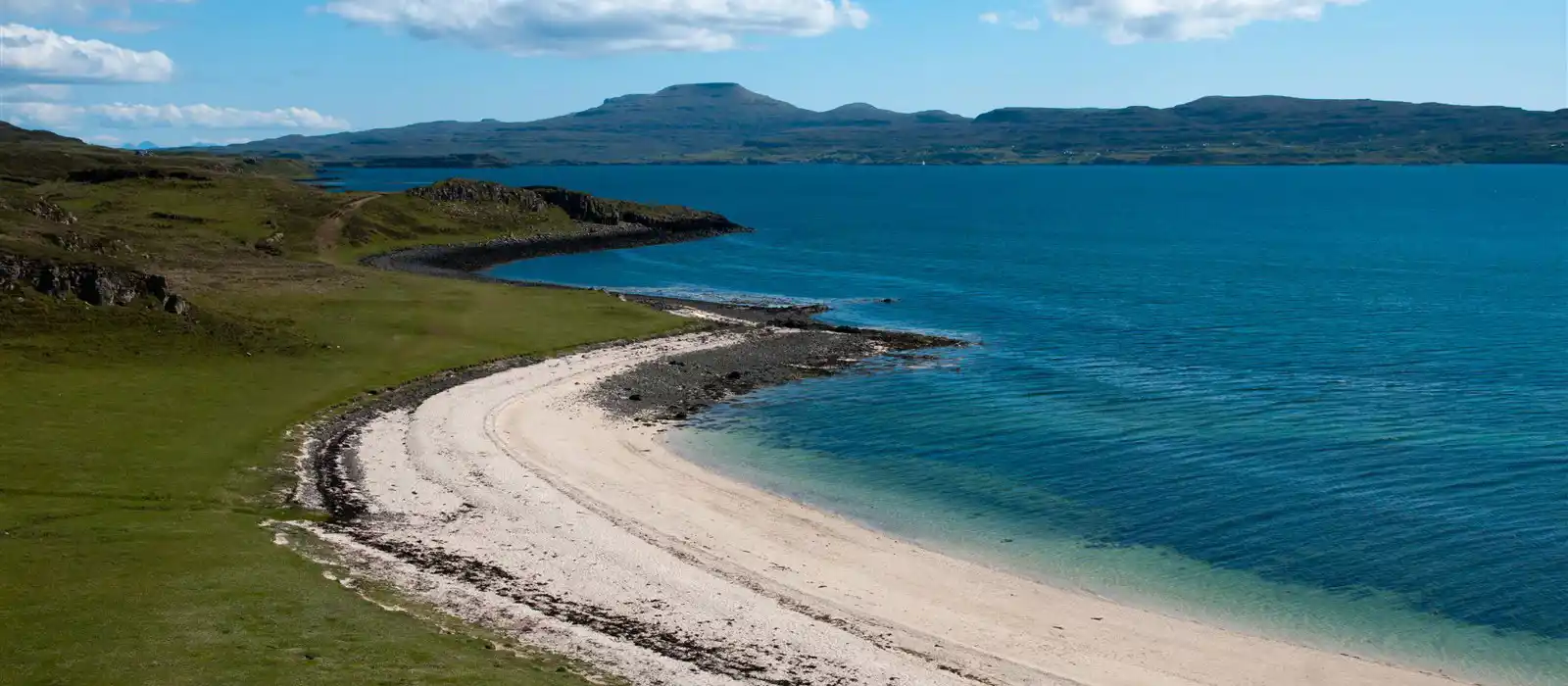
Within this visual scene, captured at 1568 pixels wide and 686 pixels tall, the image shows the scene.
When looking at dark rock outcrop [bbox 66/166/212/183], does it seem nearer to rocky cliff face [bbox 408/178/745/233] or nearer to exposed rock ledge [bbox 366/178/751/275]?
exposed rock ledge [bbox 366/178/751/275]

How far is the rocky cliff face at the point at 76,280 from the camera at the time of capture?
214 feet

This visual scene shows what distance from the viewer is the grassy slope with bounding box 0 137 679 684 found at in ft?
90.6

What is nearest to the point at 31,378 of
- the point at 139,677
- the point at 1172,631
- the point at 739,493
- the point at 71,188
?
the point at 739,493

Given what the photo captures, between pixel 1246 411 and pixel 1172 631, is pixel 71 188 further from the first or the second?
pixel 1172 631

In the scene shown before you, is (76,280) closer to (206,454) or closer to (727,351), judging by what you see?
(206,454)

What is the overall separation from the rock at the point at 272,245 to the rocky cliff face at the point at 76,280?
5707 centimetres

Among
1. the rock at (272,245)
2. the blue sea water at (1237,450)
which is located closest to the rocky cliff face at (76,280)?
the blue sea water at (1237,450)

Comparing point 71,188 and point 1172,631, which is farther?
point 71,188

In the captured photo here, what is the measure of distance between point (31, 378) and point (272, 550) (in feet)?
92.6

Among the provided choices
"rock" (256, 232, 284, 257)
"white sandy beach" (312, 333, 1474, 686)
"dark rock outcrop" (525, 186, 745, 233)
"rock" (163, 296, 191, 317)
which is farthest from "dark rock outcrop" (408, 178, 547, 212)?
"white sandy beach" (312, 333, 1474, 686)

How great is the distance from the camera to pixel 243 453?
163 feet

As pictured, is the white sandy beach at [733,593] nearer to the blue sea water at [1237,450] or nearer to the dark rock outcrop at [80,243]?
the blue sea water at [1237,450]

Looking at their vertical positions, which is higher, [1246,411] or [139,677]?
[139,677]

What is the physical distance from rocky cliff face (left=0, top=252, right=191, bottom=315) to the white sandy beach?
23358 millimetres
